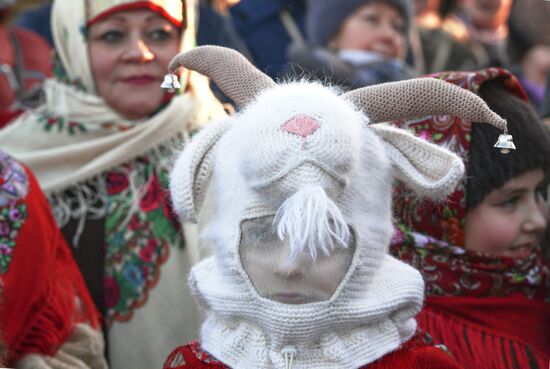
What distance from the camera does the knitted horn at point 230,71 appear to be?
2.38 metres

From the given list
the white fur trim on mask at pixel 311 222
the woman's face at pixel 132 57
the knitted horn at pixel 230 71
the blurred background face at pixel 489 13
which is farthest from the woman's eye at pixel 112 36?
the blurred background face at pixel 489 13

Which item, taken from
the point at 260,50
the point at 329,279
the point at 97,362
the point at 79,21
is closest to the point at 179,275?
the point at 97,362

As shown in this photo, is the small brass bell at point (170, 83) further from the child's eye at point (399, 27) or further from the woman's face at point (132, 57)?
the child's eye at point (399, 27)

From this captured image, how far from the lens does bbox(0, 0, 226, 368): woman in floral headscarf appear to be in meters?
3.33

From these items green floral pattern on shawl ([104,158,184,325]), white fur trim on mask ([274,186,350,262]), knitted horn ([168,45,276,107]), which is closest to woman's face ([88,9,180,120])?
green floral pattern on shawl ([104,158,184,325])

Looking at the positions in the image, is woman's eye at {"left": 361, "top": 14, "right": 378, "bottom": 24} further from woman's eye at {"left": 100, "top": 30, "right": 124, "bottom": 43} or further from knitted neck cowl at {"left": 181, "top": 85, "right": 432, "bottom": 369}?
knitted neck cowl at {"left": 181, "top": 85, "right": 432, "bottom": 369}

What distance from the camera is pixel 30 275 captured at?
2852 mm

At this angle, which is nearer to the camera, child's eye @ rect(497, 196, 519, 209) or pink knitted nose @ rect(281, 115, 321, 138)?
pink knitted nose @ rect(281, 115, 321, 138)

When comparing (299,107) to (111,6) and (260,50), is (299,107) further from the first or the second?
(260,50)

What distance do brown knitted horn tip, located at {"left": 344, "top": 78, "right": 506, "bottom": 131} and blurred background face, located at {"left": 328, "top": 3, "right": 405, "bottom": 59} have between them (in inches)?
89.1

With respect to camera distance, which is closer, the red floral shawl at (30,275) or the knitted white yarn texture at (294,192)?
the knitted white yarn texture at (294,192)

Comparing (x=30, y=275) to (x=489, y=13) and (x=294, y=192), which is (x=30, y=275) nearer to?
(x=294, y=192)

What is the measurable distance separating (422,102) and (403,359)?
0.57m

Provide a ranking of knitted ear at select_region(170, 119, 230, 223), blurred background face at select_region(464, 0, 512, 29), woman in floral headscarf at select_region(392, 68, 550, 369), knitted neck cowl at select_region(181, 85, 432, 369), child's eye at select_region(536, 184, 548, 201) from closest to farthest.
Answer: knitted neck cowl at select_region(181, 85, 432, 369)
knitted ear at select_region(170, 119, 230, 223)
woman in floral headscarf at select_region(392, 68, 550, 369)
child's eye at select_region(536, 184, 548, 201)
blurred background face at select_region(464, 0, 512, 29)
